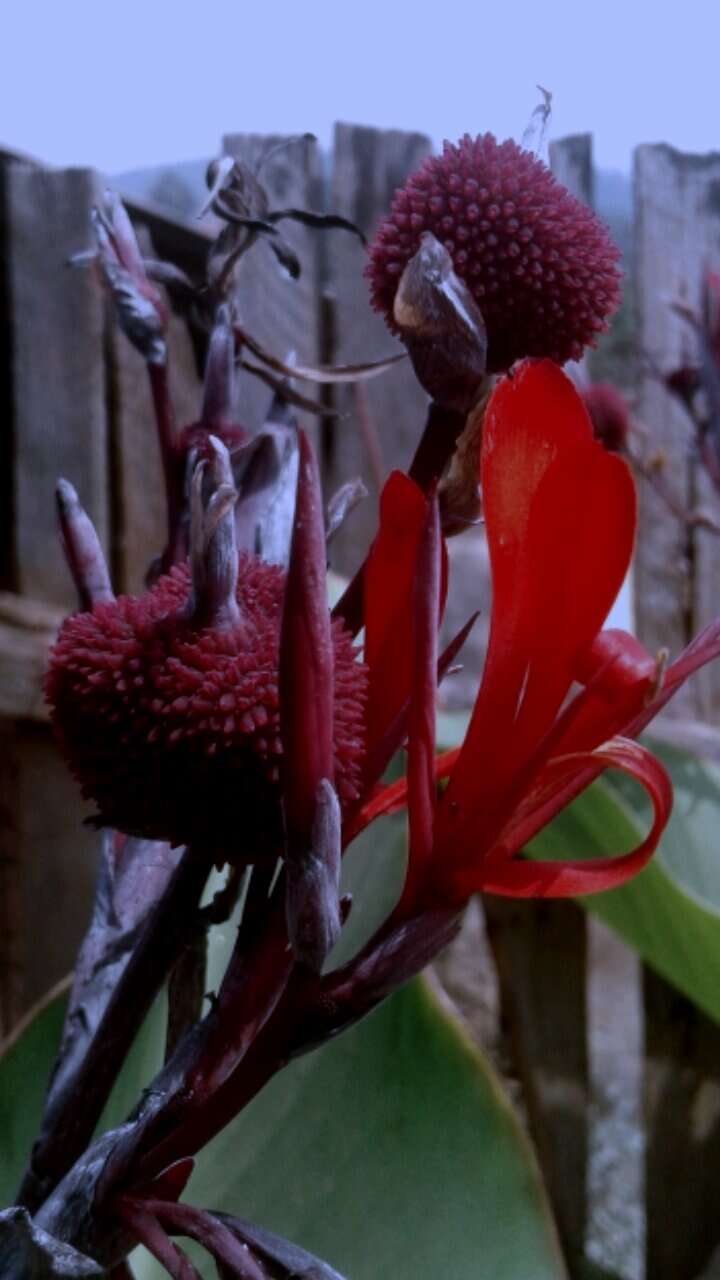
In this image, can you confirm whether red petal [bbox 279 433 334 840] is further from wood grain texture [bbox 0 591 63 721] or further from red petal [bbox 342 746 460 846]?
wood grain texture [bbox 0 591 63 721]

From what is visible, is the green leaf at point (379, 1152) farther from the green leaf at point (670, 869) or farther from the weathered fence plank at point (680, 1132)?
the weathered fence plank at point (680, 1132)

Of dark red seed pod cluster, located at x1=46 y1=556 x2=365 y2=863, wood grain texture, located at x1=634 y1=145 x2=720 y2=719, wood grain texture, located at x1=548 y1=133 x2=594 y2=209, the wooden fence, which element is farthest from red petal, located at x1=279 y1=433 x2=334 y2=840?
wood grain texture, located at x1=634 y1=145 x2=720 y2=719

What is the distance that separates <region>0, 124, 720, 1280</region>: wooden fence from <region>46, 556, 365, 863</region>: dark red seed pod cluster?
727 mm

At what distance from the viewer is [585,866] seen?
10.3 inches

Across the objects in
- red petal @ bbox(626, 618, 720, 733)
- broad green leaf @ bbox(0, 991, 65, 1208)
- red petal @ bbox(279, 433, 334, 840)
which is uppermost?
red petal @ bbox(279, 433, 334, 840)

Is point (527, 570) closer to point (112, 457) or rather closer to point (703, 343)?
point (703, 343)

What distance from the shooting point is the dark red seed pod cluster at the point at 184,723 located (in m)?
0.23

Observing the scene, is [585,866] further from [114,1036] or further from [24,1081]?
[24,1081]

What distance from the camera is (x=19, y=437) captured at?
3.56 ft

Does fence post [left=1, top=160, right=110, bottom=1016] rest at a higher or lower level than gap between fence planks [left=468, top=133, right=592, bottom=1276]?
higher

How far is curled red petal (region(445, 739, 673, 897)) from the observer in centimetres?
25

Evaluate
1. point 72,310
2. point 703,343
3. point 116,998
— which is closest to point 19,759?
point 72,310

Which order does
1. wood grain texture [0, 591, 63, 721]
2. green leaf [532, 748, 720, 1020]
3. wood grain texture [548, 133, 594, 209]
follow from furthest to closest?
wood grain texture [0, 591, 63, 721]
green leaf [532, 748, 720, 1020]
wood grain texture [548, 133, 594, 209]

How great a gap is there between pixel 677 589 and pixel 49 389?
66 cm
